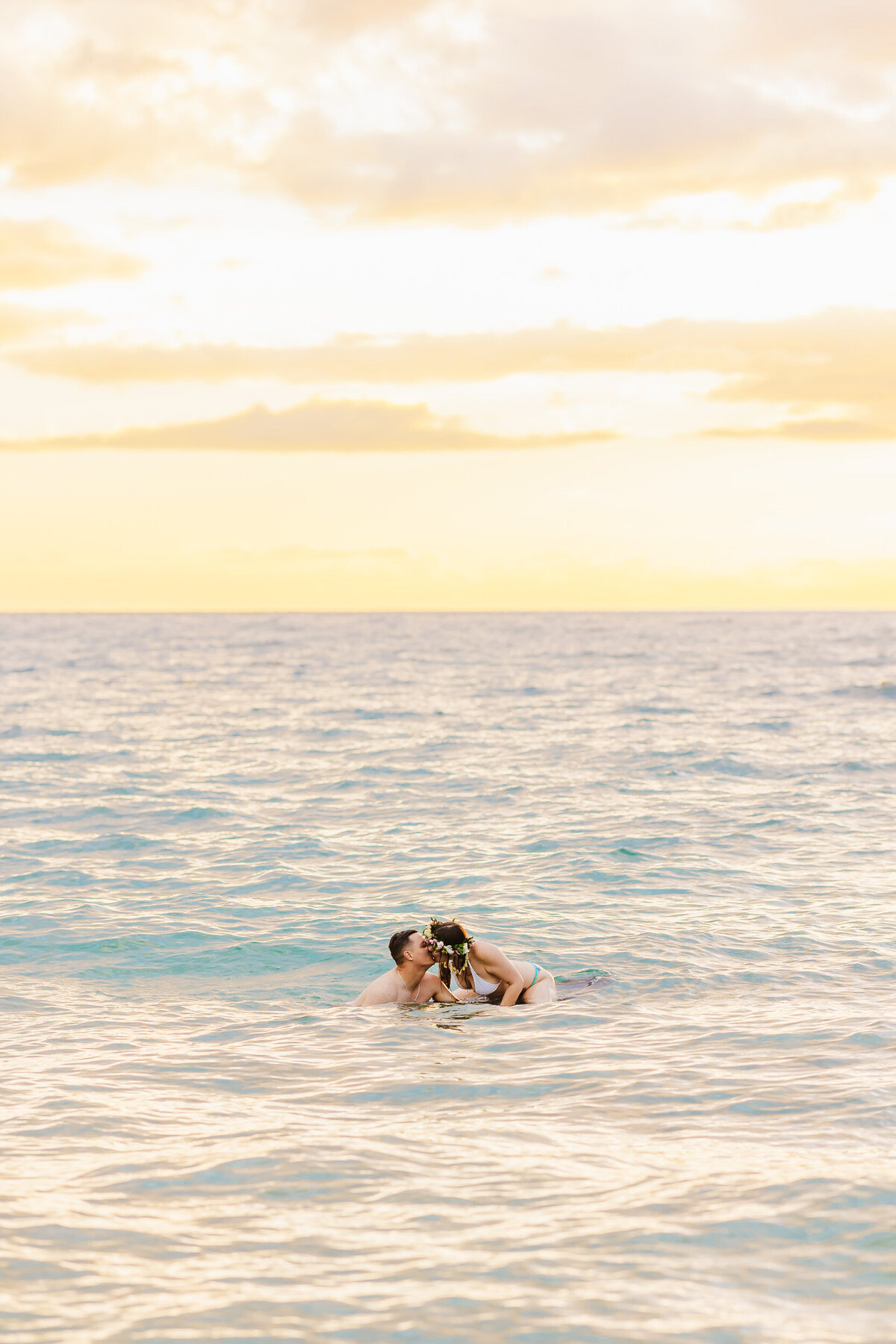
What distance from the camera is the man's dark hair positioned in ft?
38.5

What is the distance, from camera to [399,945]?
11.8m

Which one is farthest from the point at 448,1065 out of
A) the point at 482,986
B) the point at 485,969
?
the point at 482,986

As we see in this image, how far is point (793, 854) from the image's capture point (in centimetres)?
1870

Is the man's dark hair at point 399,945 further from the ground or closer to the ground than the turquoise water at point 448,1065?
further from the ground

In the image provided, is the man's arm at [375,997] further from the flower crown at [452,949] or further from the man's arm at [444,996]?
the flower crown at [452,949]

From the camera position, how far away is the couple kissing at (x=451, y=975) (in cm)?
1152

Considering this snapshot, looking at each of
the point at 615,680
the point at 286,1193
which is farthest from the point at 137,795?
the point at 615,680

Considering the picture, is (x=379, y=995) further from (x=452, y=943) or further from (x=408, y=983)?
(x=452, y=943)

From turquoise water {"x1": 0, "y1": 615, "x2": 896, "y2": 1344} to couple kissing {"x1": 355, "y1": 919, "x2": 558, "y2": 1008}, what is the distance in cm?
24

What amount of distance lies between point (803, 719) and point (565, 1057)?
1331 inches

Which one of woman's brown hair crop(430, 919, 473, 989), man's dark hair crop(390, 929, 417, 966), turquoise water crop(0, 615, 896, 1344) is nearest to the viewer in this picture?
turquoise water crop(0, 615, 896, 1344)

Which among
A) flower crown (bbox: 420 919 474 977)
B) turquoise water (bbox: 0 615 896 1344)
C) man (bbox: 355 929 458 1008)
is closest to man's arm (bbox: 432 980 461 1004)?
man (bbox: 355 929 458 1008)

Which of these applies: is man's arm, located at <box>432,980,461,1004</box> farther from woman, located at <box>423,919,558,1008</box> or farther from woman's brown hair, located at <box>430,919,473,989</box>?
woman's brown hair, located at <box>430,919,473,989</box>

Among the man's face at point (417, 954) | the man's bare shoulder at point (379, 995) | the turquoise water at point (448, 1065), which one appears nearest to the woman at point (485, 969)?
the man's face at point (417, 954)
